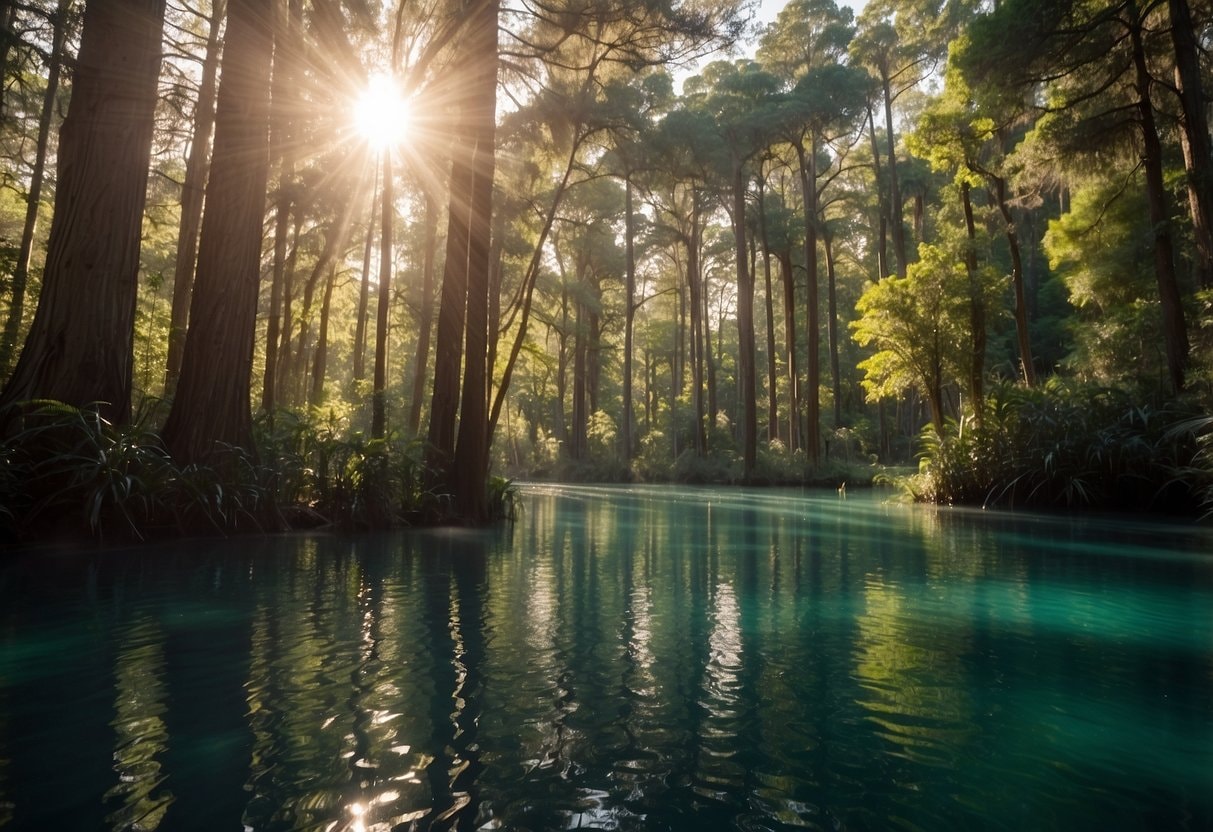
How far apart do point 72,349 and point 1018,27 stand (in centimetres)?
1302

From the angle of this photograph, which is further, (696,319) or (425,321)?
(696,319)

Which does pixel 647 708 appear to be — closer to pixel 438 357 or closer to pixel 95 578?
pixel 95 578

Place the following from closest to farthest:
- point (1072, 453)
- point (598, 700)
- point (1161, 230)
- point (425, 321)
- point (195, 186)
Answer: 1. point (598, 700)
2. point (1072, 453)
3. point (1161, 230)
4. point (195, 186)
5. point (425, 321)

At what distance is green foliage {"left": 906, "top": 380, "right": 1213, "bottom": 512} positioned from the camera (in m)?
9.30

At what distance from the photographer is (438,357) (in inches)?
351

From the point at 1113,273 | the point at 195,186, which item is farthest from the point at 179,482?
the point at 1113,273

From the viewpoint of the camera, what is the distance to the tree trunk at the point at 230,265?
20.8ft

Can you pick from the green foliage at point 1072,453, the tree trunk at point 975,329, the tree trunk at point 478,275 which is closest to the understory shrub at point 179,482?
the tree trunk at point 478,275

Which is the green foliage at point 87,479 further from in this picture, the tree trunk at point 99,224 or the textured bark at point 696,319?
the textured bark at point 696,319

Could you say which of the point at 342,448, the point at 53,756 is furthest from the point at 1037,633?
the point at 342,448

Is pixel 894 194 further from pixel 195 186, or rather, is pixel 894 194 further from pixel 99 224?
pixel 99 224

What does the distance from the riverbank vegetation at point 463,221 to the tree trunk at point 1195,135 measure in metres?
0.04

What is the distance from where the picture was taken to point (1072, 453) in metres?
10.3

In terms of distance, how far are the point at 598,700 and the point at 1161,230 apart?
12575 mm
